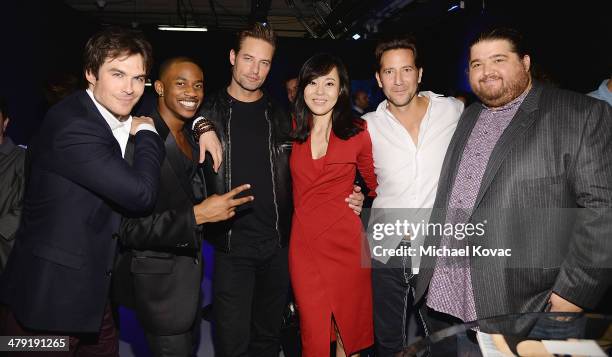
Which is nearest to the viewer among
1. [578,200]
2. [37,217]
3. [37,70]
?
[37,217]

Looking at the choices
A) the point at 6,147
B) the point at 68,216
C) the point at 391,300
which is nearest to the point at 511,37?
the point at 391,300

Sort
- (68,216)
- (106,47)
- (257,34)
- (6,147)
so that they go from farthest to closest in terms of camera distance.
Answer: (6,147) < (257,34) < (106,47) < (68,216)

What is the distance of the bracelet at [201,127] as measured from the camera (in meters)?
2.16

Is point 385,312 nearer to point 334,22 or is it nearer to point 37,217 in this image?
point 37,217

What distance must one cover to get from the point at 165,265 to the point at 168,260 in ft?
0.08

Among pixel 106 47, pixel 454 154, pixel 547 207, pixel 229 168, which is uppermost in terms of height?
pixel 106 47

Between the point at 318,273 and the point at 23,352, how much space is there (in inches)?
53.5

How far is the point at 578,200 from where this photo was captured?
1.63 metres

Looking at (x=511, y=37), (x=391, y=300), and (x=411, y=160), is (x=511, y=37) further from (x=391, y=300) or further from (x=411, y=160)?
(x=391, y=300)

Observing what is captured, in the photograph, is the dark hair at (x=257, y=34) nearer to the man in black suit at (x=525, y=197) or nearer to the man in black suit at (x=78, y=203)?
the man in black suit at (x=78, y=203)

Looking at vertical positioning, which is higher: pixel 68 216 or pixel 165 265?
pixel 68 216

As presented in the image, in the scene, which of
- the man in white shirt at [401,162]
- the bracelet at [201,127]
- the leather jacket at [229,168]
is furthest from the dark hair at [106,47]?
the man in white shirt at [401,162]

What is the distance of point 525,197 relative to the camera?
5.48 ft

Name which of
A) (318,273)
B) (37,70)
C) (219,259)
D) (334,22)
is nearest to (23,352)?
(219,259)
